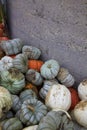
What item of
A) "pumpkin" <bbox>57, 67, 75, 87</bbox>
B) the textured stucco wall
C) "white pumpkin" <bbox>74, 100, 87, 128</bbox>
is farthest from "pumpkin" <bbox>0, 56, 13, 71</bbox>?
"white pumpkin" <bbox>74, 100, 87, 128</bbox>

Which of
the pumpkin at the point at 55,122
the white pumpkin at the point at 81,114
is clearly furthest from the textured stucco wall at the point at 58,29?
the pumpkin at the point at 55,122

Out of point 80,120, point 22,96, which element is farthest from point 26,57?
point 80,120

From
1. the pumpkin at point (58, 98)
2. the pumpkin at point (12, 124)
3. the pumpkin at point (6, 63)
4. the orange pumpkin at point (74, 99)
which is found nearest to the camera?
the pumpkin at point (12, 124)

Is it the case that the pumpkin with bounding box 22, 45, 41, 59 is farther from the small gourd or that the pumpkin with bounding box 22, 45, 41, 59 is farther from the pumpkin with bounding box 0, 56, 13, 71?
the pumpkin with bounding box 0, 56, 13, 71

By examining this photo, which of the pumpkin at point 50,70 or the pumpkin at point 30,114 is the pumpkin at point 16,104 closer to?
the pumpkin at point 30,114

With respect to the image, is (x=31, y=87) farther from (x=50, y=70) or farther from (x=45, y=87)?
(x=50, y=70)

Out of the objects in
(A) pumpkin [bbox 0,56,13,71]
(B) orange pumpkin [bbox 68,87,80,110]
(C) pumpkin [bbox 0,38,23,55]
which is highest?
(C) pumpkin [bbox 0,38,23,55]

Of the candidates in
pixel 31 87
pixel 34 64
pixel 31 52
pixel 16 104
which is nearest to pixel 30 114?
pixel 16 104
